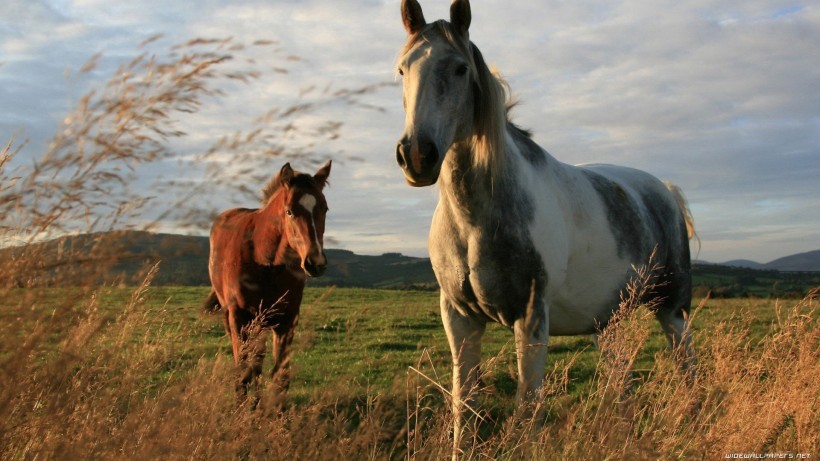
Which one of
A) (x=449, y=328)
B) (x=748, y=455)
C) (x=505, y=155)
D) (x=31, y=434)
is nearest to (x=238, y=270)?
(x=449, y=328)

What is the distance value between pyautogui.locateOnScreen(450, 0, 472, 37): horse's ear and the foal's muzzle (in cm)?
98

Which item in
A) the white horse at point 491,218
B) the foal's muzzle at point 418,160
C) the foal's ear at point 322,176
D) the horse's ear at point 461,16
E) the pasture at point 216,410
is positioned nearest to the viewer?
the pasture at point 216,410

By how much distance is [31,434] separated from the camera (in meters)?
2.71

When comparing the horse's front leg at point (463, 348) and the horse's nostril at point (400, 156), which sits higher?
the horse's nostril at point (400, 156)

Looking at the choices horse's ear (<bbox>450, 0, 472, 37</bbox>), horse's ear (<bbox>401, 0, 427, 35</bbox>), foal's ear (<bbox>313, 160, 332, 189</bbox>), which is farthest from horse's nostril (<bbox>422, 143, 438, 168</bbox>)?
foal's ear (<bbox>313, 160, 332, 189</bbox>)

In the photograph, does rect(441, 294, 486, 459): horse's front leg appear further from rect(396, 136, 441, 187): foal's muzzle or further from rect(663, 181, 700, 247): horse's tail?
rect(663, 181, 700, 247): horse's tail

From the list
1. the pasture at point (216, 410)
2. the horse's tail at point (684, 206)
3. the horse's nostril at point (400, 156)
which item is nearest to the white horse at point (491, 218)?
the horse's nostril at point (400, 156)

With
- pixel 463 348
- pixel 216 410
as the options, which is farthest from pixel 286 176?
pixel 216 410

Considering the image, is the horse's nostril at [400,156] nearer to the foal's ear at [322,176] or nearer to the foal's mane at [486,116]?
the foal's mane at [486,116]

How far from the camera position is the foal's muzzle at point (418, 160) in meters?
3.38

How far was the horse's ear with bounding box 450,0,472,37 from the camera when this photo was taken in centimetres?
399

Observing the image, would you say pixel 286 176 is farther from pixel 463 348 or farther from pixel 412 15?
pixel 463 348

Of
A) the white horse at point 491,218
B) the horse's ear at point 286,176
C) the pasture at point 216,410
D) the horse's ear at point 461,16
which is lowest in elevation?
the pasture at point 216,410

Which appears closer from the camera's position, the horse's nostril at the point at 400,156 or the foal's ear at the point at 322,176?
the horse's nostril at the point at 400,156
